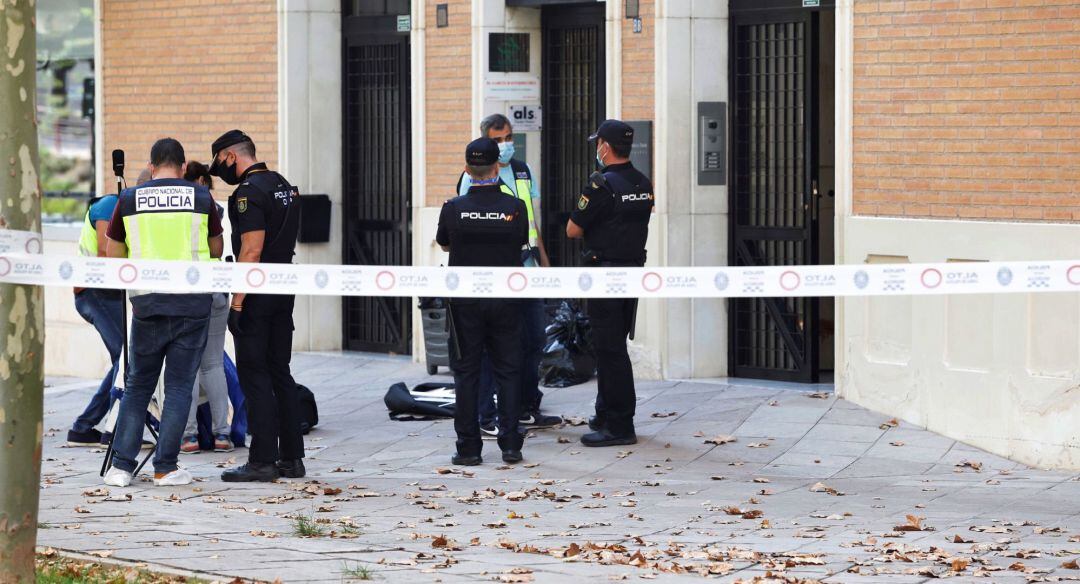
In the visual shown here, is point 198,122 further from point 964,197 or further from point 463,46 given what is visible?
point 964,197

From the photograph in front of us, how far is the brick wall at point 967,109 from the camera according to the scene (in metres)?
9.98

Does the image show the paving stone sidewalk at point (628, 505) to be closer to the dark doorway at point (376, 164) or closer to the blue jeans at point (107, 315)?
the blue jeans at point (107, 315)

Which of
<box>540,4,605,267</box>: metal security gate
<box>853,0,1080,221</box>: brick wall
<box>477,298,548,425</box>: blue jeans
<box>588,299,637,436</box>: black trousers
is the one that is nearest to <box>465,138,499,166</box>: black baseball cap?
<box>588,299,637,436</box>: black trousers

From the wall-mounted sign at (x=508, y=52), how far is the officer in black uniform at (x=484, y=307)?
13.2ft

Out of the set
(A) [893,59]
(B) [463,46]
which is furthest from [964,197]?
(B) [463,46]

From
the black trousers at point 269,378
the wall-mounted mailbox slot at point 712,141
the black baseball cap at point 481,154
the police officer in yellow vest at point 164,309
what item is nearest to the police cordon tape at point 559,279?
the police officer in yellow vest at point 164,309

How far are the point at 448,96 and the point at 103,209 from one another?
4.32m

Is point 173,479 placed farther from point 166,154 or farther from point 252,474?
point 166,154

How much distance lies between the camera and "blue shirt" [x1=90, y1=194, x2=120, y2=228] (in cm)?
1034

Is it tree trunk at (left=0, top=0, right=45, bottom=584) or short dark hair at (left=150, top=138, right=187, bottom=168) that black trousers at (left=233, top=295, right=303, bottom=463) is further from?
tree trunk at (left=0, top=0, right=45, bottom=584)

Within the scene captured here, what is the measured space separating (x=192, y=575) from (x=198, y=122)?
9.87 meters

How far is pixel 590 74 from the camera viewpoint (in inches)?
539

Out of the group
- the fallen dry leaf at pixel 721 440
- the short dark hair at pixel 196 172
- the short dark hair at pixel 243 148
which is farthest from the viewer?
the fallen dry leaf at pixel 721 440

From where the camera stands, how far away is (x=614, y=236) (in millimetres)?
10250
